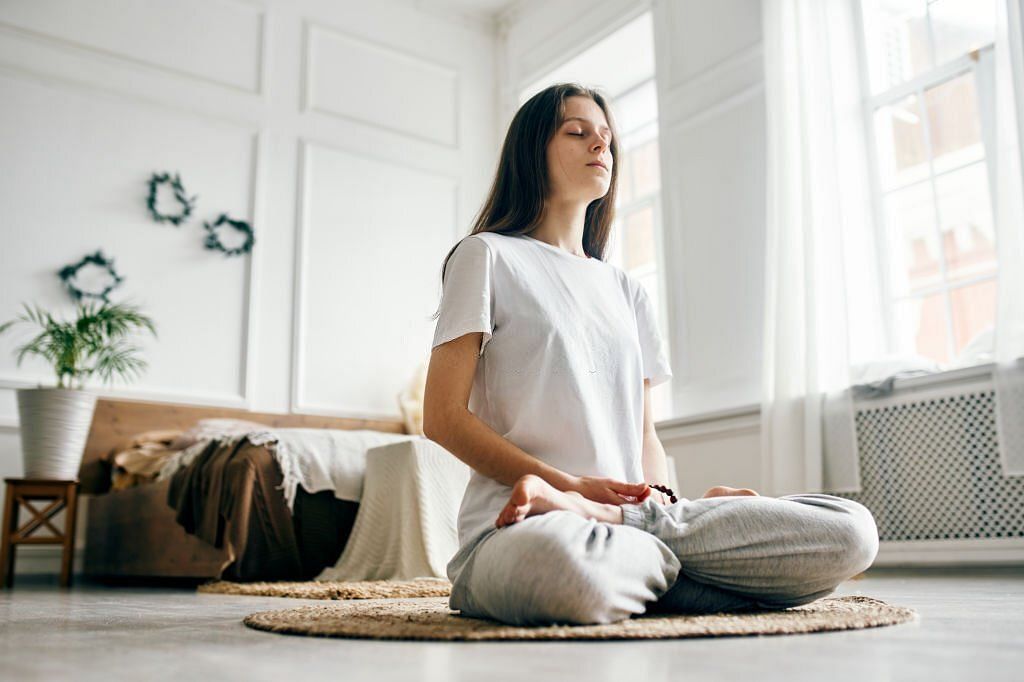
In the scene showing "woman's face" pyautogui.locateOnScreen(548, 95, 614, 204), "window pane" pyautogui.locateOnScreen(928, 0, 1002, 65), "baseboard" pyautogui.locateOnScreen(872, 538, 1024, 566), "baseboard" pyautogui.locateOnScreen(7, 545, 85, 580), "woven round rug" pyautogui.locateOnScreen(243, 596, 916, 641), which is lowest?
"baseboard" pyautogui.locateOnScreen(7, 545, 85, 580)

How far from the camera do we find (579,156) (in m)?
1.54

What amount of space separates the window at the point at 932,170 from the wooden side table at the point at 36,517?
3.14 meters

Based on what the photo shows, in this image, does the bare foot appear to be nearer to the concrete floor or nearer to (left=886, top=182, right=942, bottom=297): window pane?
the concrete floor

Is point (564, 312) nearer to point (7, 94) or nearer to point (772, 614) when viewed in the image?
point (772, 614)

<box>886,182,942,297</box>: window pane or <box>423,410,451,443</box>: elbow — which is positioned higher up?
<box>886,182,942,297</box>: window pane

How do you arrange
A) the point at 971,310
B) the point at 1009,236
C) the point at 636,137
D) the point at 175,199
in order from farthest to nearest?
the point at 636,137
the point at 175,199
the point at 971,310
the point at 1009,236

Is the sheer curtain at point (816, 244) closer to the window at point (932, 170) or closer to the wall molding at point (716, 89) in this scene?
the window at point (932, 170)

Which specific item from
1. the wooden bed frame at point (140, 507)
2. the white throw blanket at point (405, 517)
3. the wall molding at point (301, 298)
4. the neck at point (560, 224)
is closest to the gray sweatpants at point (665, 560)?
the neck at point (560, 224)

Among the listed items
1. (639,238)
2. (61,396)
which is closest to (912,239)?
(639,238)

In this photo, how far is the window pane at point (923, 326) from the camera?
335 centimetres

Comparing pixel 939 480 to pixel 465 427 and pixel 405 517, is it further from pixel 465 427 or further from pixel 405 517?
pixel 465 427

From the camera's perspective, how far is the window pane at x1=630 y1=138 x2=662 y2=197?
4844 millimetres

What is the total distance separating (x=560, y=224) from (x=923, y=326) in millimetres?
2300

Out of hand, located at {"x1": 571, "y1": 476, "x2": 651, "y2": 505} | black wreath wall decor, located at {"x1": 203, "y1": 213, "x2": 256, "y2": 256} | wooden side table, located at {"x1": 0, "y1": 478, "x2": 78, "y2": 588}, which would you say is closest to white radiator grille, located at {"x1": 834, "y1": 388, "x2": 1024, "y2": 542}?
hand, located at {"x1": 571, "y1": 476, "x2": 651, "y2": 505}
